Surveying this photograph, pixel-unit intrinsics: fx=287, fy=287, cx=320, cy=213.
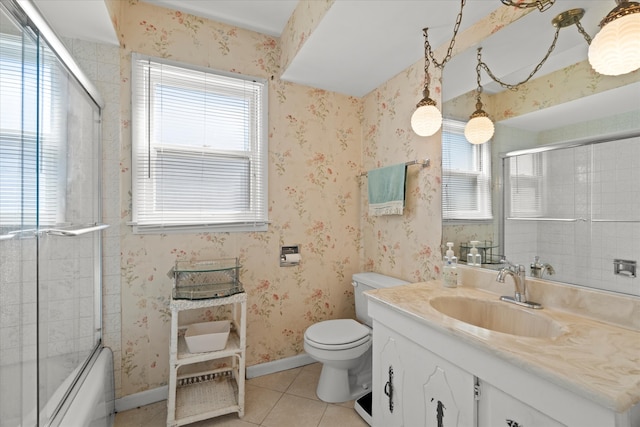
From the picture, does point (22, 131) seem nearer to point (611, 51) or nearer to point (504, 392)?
point (504, 392)

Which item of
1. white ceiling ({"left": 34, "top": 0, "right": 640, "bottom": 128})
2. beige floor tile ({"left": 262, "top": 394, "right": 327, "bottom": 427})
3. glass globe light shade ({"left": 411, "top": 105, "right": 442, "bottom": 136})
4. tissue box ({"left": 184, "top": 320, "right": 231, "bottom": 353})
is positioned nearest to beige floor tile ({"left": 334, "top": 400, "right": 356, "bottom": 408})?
beige floor tile ({"left": 262, "top": 394, "right": 327, "bottom": 427})

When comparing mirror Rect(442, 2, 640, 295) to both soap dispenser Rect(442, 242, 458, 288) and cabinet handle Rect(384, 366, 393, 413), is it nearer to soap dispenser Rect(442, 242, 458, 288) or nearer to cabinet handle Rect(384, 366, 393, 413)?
soap dispenser Rect(442, 242, 458, 288)

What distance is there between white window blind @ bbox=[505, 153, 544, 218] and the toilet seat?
1.12 metres

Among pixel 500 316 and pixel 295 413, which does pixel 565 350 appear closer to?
pixel 500 316

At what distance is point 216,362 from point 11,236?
1.51m

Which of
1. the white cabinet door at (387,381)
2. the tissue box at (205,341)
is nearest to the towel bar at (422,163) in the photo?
the white cabinet door at (387,381)

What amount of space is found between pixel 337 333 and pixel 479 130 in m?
1.46

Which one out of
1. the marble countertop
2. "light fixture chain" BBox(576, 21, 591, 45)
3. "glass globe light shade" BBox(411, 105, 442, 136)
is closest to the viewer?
the marble countertop

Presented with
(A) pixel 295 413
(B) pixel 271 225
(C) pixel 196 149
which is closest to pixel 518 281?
(A) pixel 295 413

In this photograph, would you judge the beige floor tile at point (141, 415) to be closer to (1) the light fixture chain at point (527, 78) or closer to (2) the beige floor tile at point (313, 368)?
(2) the beige floor tile at point (313, 368)

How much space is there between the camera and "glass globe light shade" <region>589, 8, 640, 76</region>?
0.92m

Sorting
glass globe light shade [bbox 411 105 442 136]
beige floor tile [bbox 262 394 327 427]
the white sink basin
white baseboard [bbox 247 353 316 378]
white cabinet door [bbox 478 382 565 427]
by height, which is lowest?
beige floor tile [bbox 262 394 327 427]

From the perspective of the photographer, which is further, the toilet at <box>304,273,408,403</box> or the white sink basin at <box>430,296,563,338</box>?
the toilet at <box>304,273,408,403</box>

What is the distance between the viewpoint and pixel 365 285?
2176 mm
